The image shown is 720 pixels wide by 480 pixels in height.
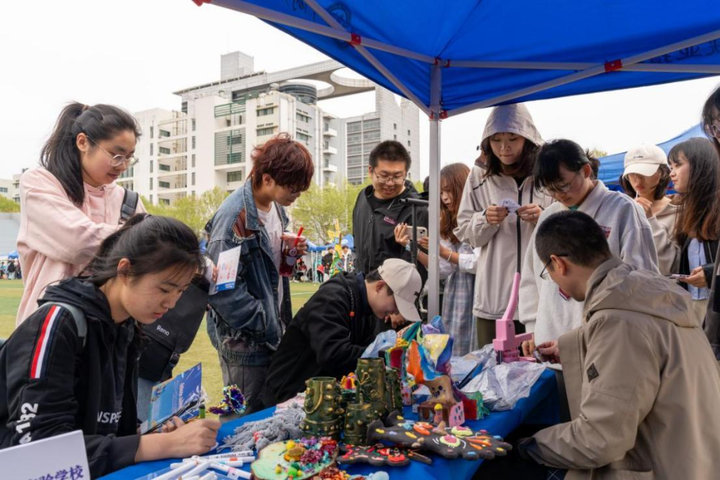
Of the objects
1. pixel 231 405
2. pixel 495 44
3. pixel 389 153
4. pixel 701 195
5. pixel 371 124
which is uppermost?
pixel 371 124

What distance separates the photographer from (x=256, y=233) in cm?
237

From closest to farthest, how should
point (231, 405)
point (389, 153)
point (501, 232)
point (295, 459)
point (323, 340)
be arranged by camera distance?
point (295, 459), point (323, 340), point (231, 405), point (501, 232), point (389, 153)

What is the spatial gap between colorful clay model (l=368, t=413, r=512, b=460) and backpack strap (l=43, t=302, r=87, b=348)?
2.46ft

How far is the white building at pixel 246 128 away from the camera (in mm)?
53312

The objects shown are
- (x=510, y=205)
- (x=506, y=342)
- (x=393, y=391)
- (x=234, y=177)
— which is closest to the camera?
(x=393, y=391)

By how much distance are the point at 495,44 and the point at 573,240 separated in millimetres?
1231

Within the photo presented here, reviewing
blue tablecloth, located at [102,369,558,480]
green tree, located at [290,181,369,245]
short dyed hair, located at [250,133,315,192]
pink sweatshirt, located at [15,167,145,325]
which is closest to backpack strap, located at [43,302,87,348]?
blue tablecloth, located at [102,369,558,480]

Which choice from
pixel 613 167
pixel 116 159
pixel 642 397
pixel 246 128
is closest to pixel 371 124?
pixel 246 128

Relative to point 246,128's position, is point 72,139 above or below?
below

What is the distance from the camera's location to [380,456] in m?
1.24

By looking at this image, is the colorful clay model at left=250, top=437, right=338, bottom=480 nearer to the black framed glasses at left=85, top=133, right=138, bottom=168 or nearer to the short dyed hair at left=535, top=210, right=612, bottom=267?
the short dyed hair at left=535, top=210, right=612, bottom=267

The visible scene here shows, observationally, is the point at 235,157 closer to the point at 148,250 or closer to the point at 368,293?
the point at 368,293

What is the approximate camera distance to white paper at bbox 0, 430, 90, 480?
0.84 metres

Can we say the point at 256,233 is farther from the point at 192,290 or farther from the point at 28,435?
the point at 28,435
